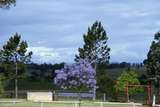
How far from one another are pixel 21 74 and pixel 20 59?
3.42 metres

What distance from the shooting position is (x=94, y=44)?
97125 mm

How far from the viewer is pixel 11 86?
13312cm

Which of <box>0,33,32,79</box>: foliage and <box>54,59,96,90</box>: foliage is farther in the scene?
<box>0,33,32,79</box>: foliage

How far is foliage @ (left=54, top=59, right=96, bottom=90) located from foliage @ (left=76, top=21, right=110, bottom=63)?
4219cm

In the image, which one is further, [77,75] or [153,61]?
[153,61]

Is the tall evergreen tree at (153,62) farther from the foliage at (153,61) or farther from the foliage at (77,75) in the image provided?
the foliage at (77,75)

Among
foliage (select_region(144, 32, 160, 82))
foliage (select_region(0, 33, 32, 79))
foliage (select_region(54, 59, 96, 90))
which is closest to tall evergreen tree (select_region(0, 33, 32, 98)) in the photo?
foliage (select_region(0, 33, 32, 79))

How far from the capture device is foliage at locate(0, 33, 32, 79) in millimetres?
93250

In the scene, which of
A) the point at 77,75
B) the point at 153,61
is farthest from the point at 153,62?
the point at 77,75

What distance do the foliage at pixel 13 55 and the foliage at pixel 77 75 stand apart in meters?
40.1

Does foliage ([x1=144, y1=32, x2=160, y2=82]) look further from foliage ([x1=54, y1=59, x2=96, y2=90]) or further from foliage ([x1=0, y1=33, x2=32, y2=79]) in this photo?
foliage ([x1=54, y1=59, x2=96, y2=90])

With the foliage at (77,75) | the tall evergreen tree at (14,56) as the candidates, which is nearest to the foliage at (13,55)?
the tall evergreen tree at (14,56)

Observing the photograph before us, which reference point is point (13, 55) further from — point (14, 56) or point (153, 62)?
point (153, 62)

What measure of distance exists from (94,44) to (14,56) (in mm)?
12662
